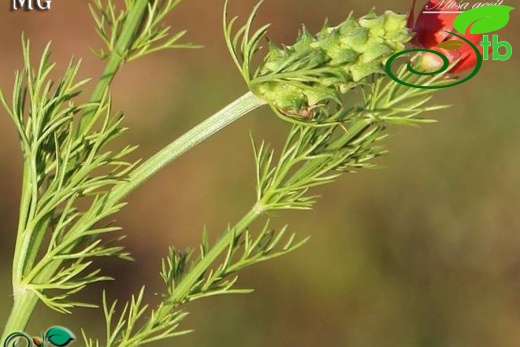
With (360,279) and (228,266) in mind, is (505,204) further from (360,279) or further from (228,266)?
(228,266)

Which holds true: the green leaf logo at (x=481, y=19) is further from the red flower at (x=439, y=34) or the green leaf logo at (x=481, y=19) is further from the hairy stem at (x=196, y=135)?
the hairy stem at (x=196, y=135)

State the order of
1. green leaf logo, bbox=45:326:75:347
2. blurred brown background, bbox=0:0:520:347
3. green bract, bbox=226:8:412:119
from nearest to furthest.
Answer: green bract, bbox=226:8:412:119, green leaf logo, bbox=45:326:75:347, blurred brown background, bbox=0:0:520:347

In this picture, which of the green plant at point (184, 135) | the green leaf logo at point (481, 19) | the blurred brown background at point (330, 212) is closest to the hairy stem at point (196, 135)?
the green plant at point (184, 135)

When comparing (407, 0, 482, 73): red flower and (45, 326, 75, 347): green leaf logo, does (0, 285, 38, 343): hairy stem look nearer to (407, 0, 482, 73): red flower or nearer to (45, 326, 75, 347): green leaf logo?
(45, 326, 75, 347): green leaf logo

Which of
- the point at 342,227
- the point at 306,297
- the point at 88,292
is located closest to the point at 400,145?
the point at 342,227

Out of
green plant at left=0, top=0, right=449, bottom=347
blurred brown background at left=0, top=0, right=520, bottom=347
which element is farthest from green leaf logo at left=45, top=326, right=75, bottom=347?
blurred brown background at left=0, top=0, right=520, bottom=347

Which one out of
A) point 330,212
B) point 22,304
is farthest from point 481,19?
point 330,212
